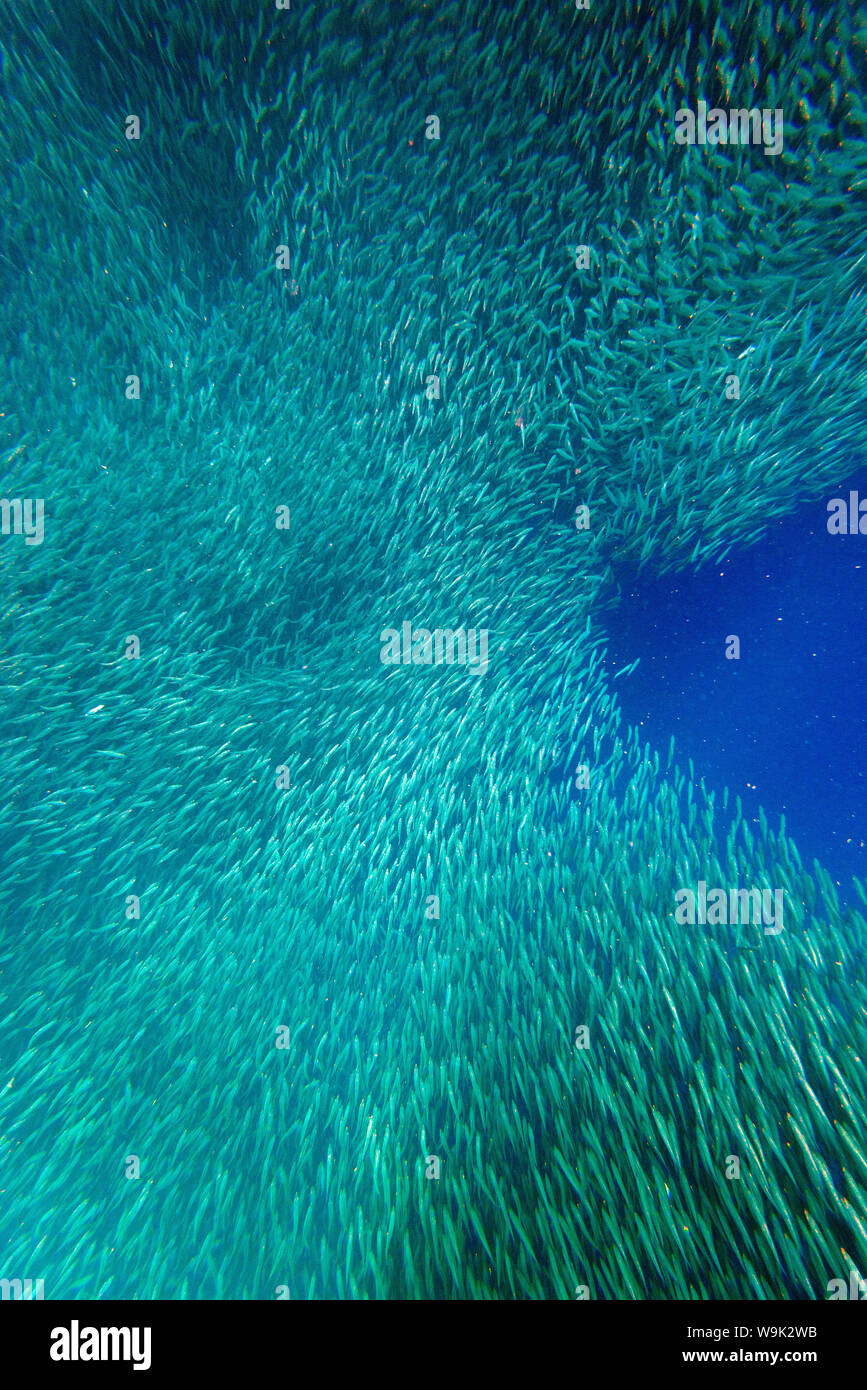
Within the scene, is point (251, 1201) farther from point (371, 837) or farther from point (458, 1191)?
point (371, 837)

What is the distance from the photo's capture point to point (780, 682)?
1.30 metres

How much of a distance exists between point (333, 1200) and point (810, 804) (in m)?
1.04

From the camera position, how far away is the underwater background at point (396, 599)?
118cm

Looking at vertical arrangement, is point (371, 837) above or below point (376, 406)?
below

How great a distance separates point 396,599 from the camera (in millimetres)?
1435

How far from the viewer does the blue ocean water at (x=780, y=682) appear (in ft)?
4.13

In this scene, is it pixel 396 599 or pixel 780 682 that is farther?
pixel 396 599

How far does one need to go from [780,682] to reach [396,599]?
75 cm

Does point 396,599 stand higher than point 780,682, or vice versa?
point 396,599

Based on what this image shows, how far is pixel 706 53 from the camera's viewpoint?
1272mm

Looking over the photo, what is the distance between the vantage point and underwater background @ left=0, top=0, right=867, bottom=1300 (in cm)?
118

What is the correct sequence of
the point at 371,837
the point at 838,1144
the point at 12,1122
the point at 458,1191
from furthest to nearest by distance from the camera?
the point at 371,837 < the point at 12,1122 < the point at 458,1191 < the point at 838,1144

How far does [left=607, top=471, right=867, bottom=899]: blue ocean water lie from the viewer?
1.26m
